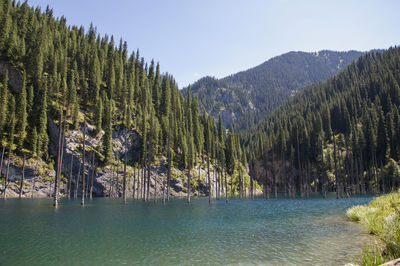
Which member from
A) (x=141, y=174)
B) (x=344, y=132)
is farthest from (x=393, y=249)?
(x=344, y=132)

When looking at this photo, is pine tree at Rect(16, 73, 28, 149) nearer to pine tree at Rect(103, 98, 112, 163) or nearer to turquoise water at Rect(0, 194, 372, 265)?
pine tree at Rect(103, 98, 112, 163)

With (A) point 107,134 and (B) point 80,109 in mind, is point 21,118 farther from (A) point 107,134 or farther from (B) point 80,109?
(A) point 107,134

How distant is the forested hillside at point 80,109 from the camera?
70188mm

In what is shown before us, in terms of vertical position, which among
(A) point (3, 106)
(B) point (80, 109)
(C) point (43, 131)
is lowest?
(C) point (43, 131)

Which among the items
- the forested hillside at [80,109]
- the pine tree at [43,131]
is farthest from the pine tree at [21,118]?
the pine tree at [43,131]

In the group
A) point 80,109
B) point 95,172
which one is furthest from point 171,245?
point 80,109

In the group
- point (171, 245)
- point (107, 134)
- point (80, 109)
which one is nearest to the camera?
point (171, 245)

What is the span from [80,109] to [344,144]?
11664 cm

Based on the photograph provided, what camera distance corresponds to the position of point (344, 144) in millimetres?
116812

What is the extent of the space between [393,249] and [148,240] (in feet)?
51.1

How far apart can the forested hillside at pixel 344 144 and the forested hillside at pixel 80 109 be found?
2778 centimetres

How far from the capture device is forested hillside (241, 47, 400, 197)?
96250 mm

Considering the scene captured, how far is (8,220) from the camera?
27.1 m

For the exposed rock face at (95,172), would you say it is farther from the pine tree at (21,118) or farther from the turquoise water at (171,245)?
the turquoise water at (171,245)
